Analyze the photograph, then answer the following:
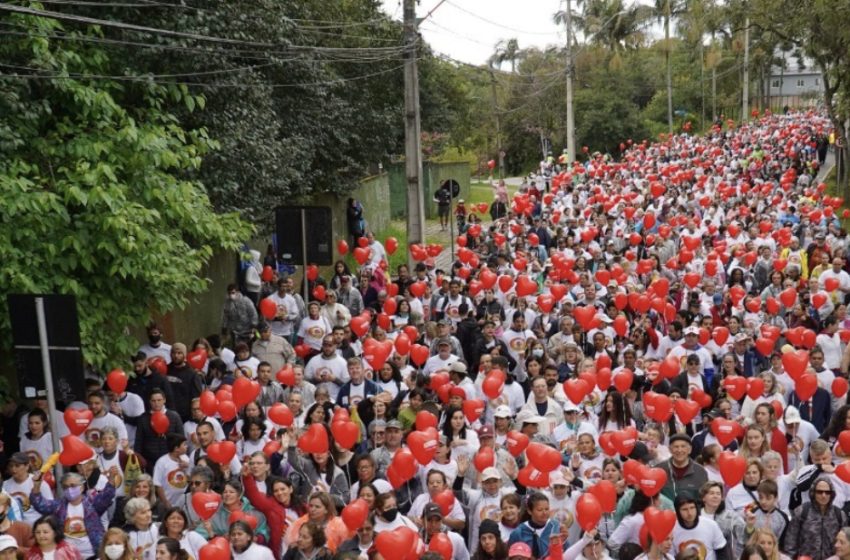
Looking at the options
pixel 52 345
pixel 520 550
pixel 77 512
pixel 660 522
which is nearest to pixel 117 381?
pixel 52 345

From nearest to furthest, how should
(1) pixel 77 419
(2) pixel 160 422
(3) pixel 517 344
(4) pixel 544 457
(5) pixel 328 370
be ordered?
(4) pixel 544 457 < (1) pixel 77 419 < (2) pixel 160 422 < (5) pixel 328 370 < (3) pixel 517 344

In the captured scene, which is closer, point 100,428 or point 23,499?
point 23,499

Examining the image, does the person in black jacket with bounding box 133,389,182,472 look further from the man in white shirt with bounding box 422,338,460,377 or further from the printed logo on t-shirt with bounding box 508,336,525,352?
the printed logo on t-shirt with bounding box 508,336,525,352

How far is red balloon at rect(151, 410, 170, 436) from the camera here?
351 inches

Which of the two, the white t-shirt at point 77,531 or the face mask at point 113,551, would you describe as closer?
the face mask at point 113,551

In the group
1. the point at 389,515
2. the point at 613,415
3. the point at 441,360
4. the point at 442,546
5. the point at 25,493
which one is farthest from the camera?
the point at 441,360

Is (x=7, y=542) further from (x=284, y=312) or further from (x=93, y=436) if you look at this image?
(x=284, y=312)

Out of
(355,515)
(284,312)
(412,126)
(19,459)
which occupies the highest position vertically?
(412,126)

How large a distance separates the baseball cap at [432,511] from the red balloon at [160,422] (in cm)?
282

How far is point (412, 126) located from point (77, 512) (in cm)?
998

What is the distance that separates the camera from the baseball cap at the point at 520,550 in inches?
255

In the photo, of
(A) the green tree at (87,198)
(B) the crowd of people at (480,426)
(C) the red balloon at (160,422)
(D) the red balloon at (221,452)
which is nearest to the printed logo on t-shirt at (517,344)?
(B) the crowd of people at (480,426)

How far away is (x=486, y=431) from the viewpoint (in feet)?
29.0

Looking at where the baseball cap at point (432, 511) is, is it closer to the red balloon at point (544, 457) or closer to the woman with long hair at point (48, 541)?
the red balloon at point (544, 457)
